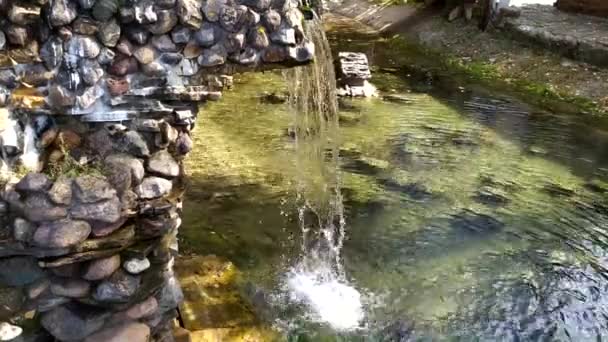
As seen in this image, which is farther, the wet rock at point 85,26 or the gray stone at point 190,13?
the gray stone at point 190,13

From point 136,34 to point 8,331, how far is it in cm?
185

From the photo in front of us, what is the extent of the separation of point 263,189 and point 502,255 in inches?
111

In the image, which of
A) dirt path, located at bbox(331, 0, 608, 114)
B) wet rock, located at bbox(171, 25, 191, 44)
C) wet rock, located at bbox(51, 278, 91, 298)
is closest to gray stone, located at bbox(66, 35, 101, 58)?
wet rock, located at bbox(171, 25, 191, 44)

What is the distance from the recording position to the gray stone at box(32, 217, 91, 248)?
335 centimetres

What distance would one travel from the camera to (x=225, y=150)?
8.42 m

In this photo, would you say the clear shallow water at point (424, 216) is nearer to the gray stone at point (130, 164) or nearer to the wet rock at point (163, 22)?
the gray stone at point (130, 164)

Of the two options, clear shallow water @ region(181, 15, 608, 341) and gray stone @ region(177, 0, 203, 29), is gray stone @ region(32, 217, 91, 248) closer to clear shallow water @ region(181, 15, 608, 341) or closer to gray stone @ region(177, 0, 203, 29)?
gray stone @ region(177, 0, 203, 29)

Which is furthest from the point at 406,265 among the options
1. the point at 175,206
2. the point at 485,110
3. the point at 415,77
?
the point at 415,77

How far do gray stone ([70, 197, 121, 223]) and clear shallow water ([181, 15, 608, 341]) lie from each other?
2.10 metres


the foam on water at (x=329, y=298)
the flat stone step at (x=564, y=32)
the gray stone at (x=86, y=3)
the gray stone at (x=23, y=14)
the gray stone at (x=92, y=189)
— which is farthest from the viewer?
the flat stone step at (x=564, y=32)

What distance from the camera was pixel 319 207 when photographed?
711 cm

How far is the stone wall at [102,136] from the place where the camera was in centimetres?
334

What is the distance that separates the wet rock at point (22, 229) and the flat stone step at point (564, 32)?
11.2 m

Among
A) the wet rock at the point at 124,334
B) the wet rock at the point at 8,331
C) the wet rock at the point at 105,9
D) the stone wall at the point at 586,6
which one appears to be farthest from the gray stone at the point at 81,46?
the stone wall at the point at 586,6
